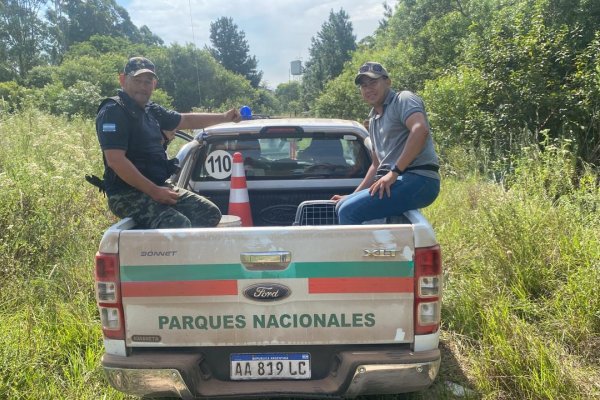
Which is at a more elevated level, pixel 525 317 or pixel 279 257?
pixel 279 257

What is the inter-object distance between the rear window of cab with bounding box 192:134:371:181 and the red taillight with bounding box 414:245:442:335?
194cm

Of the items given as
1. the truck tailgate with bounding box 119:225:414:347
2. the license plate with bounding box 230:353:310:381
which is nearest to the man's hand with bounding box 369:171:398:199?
the truck tailgate with bounding box 119:225:414:347

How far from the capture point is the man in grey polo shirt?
302cm

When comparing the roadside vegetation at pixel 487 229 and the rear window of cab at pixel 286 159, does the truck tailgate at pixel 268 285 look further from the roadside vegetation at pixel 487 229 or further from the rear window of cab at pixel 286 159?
the rear window of cab at pixel 286 159

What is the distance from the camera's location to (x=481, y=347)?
10.9 feet

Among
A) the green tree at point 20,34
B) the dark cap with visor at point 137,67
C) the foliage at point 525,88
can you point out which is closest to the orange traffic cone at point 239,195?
the dark cap with visor at point 137,67

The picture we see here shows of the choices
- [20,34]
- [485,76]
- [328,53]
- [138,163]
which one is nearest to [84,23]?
[20,34]

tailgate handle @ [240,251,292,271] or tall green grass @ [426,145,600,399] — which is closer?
tailgate handle @ [240,251,292,271]

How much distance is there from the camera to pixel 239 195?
3.98 metres

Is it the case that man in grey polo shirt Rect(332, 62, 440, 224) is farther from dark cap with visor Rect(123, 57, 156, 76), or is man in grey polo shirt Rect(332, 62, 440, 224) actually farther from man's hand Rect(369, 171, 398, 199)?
dark cap with visor Rect(123, 57, 156, 76)

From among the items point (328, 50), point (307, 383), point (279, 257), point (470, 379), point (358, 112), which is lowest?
point (470, 379)

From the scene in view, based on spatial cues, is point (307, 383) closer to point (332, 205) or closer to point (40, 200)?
point (332, 205)

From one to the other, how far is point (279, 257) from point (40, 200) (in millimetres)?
3786

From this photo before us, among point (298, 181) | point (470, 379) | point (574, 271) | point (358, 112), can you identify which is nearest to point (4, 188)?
point (298, 181)
